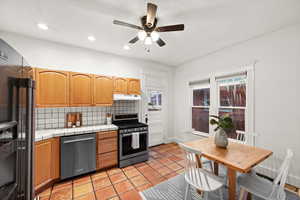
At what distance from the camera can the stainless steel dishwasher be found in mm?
2197

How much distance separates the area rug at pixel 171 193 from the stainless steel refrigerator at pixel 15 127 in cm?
161

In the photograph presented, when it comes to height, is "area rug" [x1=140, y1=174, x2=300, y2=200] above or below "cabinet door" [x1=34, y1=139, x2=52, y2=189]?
below

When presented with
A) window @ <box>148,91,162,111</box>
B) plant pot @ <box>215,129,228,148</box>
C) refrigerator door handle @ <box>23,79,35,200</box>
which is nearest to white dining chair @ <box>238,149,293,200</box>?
plant pot @ <box>215,129,228,148</box>

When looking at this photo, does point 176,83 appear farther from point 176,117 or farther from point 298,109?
point 298,109

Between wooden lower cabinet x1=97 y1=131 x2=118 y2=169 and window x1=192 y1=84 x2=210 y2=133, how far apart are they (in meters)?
2.47

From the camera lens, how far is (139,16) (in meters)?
1.86

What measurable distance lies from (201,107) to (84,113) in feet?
10.6

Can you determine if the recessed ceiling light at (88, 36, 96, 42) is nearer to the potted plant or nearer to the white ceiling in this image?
the white ceiling

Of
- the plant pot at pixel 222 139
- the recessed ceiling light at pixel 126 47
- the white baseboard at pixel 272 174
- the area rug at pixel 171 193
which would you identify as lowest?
the area rug at pixel 171 193

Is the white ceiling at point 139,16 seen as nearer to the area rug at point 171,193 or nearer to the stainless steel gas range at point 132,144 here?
the stainless steel gas range at point 132,144

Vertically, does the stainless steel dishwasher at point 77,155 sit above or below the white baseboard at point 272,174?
above

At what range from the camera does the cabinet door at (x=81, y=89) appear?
252 cm

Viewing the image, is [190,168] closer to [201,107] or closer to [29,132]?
[29,132]

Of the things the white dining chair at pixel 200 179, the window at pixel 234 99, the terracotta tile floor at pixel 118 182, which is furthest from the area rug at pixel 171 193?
the window at pixel 234 99
